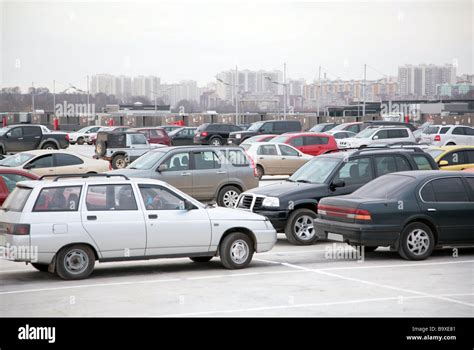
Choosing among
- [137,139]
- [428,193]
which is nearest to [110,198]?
[428,193]

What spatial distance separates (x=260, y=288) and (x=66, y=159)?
15157 mm

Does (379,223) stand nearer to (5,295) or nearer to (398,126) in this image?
(5,295)

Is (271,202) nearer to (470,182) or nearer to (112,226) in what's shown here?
(470,182)

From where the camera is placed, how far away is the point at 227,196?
866 inches

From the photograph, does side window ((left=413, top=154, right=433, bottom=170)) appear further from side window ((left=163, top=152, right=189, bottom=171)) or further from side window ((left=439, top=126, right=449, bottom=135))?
side window ((left=439, top=126, right=449, bottom=135))

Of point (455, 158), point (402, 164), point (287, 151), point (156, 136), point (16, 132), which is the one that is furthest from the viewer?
point (156, 136)

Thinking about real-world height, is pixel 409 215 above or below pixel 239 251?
above

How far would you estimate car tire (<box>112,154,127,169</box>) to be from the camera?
34531mm

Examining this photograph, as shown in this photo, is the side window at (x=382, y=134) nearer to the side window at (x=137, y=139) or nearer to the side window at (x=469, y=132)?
the side window at (x=469, y=132)

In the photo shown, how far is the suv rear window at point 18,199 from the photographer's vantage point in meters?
13.0

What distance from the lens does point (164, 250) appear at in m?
13.4

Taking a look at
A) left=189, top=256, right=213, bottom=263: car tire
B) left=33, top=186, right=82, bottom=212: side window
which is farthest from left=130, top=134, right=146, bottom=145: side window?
left=33, top=186, right=82, bottom=212: side window

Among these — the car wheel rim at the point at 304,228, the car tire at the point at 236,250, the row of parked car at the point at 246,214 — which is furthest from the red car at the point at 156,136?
the car tire at the point at 236,250
